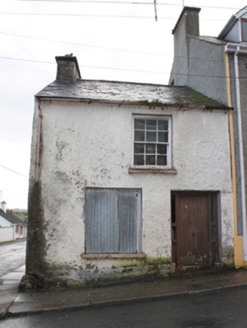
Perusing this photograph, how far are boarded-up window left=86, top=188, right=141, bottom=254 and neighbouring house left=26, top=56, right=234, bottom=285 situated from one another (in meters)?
0.03

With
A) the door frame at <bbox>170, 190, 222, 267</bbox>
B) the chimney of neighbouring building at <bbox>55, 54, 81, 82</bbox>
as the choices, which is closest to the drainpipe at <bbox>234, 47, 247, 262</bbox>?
the door frame at <bbox>170, 190, 222, 267</bbox>

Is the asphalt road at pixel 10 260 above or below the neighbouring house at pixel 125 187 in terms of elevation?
below

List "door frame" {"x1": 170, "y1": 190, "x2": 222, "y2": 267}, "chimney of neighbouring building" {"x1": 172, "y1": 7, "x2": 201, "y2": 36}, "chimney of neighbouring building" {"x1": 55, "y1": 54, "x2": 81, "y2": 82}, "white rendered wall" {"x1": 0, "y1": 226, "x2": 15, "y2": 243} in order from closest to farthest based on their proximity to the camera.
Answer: "door frame" {"x1": 170, "y1": 190, "x2": 222, "y2": 267}
"chimney of neighbouring building" {"x1": 55, "y1": 54, "x2": 81, "y2": 82}
"chimney of neighbouring building" {"x1": 172, "y1": 7, "x2": 201, "y2": 36}
"white rendered wall" {"x1": 0, "y1": 226, "x2": 15, "y2": 243}

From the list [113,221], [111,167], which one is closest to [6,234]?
[113,221]

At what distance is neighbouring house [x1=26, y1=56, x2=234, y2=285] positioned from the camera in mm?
7340

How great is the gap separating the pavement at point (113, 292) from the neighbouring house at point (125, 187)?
16.0 inches

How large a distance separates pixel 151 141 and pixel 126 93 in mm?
2099

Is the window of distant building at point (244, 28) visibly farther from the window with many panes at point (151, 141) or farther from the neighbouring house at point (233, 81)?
the window with many panes at point (151, 141)

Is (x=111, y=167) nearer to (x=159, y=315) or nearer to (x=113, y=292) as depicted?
(x=113, y=292)

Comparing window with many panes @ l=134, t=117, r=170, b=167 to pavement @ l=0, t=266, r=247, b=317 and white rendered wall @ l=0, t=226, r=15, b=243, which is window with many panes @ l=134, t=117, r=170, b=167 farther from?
white rendered wall @ l=0, t=226, r=15, b=243

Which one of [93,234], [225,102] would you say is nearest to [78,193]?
[93,234]

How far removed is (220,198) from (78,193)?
14.0ft

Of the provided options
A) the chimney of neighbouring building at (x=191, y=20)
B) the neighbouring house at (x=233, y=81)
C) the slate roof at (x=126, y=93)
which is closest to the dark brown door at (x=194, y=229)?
the neighbouring house at (x=233, y=81)

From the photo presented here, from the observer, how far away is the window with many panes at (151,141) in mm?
8148
